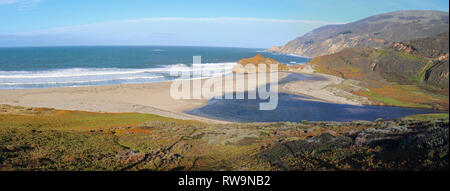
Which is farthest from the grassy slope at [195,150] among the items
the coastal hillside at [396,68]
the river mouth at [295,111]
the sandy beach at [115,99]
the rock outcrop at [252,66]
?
the rock outcrop at [252,66]

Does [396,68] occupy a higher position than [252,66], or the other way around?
[252,66]

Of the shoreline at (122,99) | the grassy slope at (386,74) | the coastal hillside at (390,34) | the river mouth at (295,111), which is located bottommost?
the river mouth at (295,111)

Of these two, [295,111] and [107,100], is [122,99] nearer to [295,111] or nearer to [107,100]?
[107,100]

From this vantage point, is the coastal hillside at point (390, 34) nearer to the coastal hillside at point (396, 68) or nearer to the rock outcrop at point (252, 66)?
the coastal hillside at point (396, 68)

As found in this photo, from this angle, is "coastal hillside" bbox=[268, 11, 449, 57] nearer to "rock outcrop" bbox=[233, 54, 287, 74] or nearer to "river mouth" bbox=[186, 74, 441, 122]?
"rock outcrop" bbox=[233, 54, 287, 74]

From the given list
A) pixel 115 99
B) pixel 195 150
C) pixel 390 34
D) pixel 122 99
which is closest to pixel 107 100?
pixel 115 99
